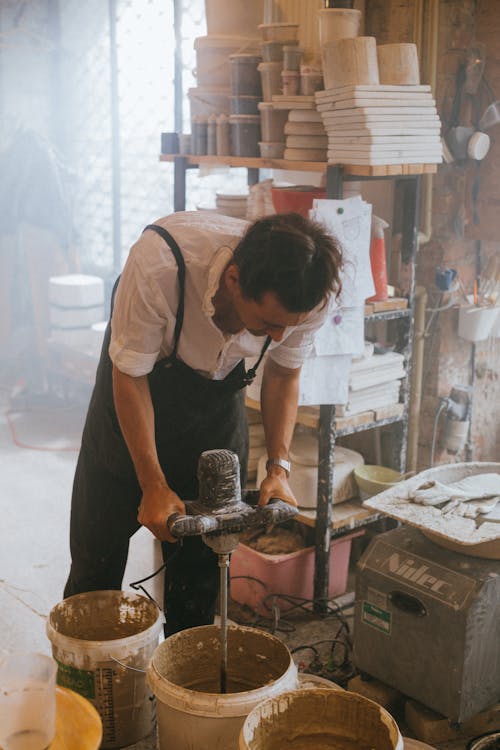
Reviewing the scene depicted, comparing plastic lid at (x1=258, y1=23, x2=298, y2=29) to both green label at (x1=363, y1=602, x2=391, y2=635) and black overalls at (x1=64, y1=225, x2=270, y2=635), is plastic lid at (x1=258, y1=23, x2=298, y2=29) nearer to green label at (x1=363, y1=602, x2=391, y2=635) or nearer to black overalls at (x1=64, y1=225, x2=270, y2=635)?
black overalls at (x1=64, y1=225, x2=270, y2=635)

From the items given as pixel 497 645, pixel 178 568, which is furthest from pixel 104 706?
pixel 497 645

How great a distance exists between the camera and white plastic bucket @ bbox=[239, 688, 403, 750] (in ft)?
6.28

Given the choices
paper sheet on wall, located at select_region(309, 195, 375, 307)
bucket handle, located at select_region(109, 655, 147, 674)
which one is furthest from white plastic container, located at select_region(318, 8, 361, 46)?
bucket handle, located at select_region(109, 655, 147, 674)

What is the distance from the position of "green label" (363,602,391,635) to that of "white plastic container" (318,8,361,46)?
75.0 inches

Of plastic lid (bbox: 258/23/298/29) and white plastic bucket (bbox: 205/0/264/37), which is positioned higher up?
white plastic bucket (bbox: 205/0/264/37)

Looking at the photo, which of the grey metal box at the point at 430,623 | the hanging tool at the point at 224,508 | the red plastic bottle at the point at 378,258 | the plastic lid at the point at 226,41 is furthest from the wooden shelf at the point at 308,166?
the hanging tool at the point at 224,508

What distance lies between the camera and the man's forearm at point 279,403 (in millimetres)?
2418

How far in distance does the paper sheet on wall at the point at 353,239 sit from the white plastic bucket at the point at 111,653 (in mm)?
1252

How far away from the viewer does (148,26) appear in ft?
18.1

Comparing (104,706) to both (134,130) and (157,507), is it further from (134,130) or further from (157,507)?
(134,130)

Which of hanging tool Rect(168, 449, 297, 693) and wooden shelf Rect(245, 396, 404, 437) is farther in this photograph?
wooden shelf Rect(245, 396, 404, 437)

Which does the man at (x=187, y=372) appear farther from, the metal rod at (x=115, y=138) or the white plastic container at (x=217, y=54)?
the metal rod at (x=115, y=138)

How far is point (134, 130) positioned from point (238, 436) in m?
3.89

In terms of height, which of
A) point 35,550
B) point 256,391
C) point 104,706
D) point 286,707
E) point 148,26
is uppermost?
point 148,26
